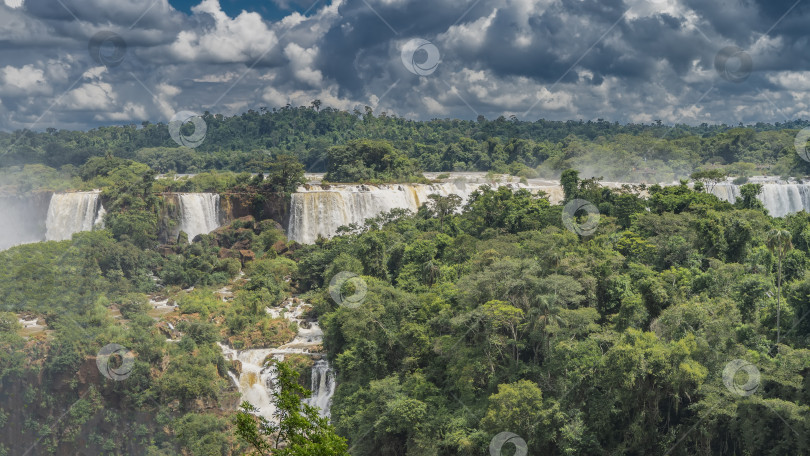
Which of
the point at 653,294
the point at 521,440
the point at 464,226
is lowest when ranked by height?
the point at 521,440

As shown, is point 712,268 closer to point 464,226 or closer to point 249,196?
point 464,226

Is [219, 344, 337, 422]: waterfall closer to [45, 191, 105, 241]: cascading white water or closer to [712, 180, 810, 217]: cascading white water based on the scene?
[45, 191, 105, 241]: cascading white water

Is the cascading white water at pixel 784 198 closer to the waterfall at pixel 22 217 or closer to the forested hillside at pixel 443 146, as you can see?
the forested hillside at pixel 443 146

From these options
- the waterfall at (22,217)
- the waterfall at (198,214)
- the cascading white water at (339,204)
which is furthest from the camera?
the waterfall at (22,217)

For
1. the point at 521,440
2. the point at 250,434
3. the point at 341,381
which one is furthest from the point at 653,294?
the point at 250,434

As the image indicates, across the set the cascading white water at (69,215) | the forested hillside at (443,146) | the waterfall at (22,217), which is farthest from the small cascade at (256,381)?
the forested hillside at (443,146)

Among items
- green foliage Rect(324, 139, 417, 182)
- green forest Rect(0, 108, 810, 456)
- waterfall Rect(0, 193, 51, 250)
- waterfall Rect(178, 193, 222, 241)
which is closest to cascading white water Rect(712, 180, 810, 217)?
green forest Rect(0, 108, 810, 456)
